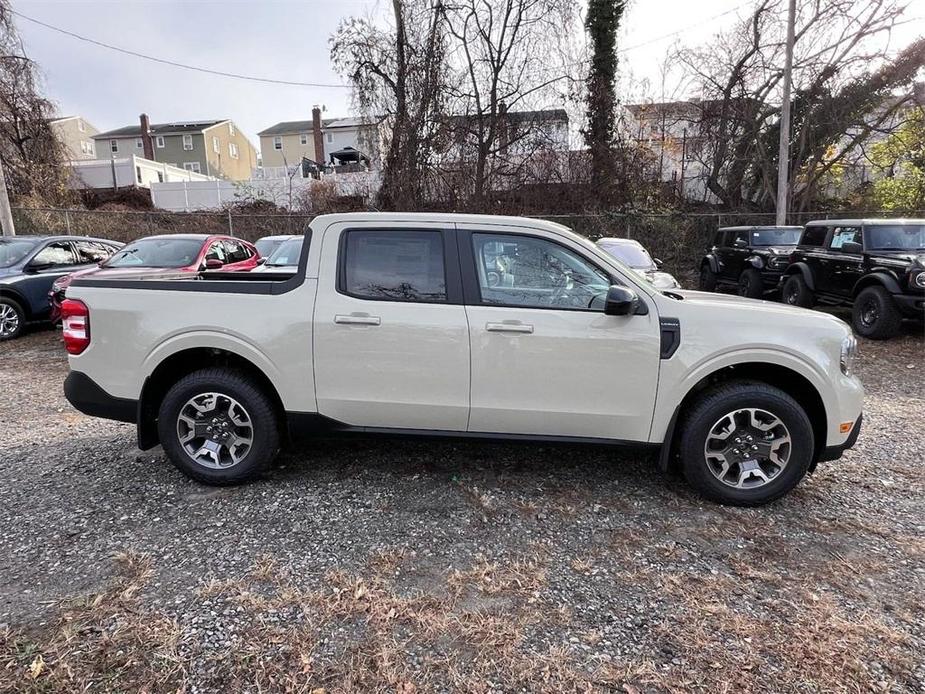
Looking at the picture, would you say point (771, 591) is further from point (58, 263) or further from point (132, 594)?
point (58, 263)

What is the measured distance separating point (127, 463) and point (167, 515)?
3.52 feet

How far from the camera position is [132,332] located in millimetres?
3641

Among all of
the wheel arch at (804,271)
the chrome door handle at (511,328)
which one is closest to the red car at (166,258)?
the chrome door handle at (511,328)

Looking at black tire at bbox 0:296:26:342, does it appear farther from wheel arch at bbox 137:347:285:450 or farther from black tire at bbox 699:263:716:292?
black tire at bbox 699:263:716:292

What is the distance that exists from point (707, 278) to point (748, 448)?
11499 millimetres

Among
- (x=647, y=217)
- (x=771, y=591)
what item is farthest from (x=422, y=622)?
(x=647, y=217)

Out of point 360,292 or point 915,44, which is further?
point 915,44

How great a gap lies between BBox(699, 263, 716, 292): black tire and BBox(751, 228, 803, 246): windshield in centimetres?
128

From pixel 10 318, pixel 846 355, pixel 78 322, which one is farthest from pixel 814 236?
pixel 10 318

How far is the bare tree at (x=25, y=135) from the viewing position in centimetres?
1708

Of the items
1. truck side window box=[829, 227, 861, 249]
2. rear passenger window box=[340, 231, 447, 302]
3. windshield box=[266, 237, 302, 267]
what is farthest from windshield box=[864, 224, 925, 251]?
windshield box=[266, 237, 302, 267]

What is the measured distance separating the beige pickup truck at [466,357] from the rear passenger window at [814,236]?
7745 mm

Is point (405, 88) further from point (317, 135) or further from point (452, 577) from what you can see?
point (317, 135)

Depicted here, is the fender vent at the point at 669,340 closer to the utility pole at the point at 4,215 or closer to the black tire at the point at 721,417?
the black tire at the point at 721,417
